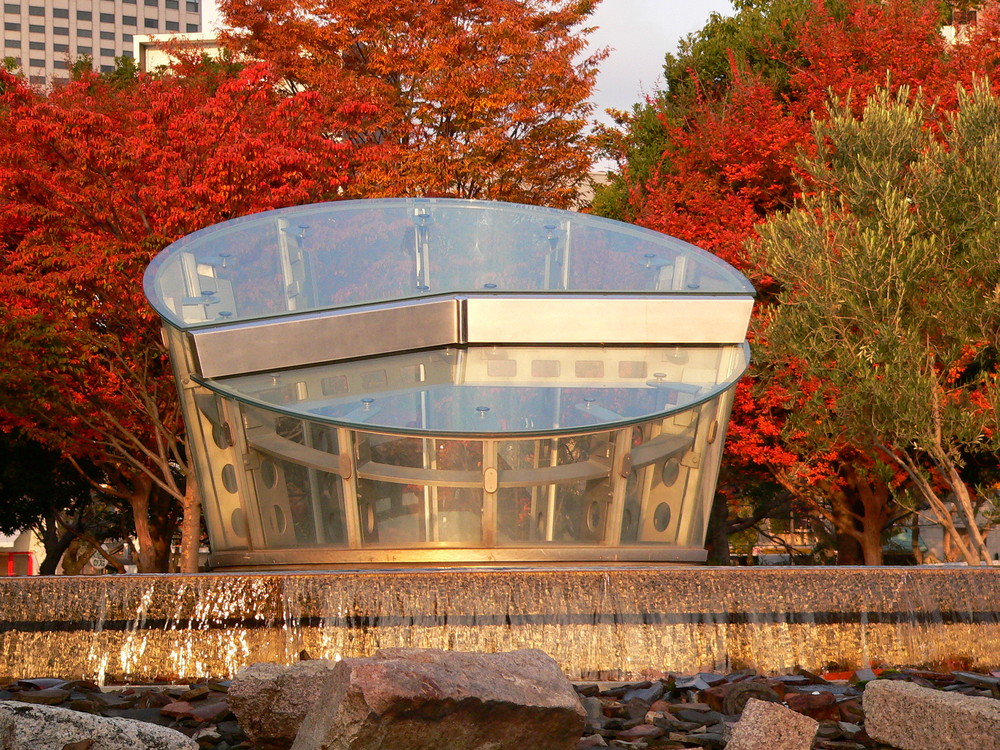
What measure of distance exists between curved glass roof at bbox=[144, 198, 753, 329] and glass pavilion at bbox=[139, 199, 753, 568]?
0.21 feet

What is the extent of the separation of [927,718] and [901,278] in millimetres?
11349

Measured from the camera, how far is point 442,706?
387 centimetres

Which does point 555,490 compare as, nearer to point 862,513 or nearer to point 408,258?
point 408,258

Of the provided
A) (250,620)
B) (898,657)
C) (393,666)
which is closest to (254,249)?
(250,620)

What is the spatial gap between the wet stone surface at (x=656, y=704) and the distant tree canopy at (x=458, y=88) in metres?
Answer: 18.0

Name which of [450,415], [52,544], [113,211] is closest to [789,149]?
[113,211]

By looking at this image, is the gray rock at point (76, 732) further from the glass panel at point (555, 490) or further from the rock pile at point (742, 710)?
the glass panel at point (555, 490)

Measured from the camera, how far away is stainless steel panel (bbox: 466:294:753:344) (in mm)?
11133

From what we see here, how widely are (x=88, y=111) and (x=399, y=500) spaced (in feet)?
35.3

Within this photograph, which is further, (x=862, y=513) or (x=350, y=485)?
(x=862, y=513)

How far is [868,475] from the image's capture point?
20.6 m

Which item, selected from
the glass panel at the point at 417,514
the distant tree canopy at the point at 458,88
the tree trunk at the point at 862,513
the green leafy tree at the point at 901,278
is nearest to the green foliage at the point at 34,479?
the distant tree canopy at the point at 458,88

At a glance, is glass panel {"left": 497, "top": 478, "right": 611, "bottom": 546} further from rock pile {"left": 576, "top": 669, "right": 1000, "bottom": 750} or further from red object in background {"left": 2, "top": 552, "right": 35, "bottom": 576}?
Result: red object in background {"left": 2, "top": 552, "right": 35, "bottom": 576}

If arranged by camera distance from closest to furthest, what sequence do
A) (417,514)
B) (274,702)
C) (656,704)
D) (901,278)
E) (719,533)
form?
(274,702), (656,704), (417,514), (901,278), (719,533)
